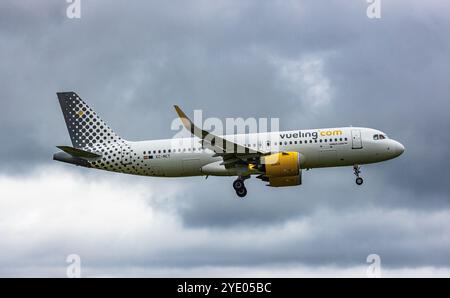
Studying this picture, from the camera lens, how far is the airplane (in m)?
64.5

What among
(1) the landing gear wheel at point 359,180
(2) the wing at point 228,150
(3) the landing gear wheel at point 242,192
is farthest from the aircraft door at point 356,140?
(3) the landing gear wheel at point 242,192

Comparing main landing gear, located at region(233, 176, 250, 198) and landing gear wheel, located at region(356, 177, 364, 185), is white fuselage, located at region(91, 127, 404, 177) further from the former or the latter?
landing gear wheel, located at region(356, 177, 364, 185)

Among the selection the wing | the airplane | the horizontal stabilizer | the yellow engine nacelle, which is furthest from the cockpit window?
the horizontal stabilizer

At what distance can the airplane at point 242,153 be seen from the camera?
64.5 meters

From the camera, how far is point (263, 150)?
6606 cm

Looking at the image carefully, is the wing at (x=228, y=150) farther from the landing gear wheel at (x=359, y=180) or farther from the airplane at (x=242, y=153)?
the landing gear wheel at (x=359, y=180)

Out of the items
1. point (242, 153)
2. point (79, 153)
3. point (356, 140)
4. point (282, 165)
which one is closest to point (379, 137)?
point (356, 140)

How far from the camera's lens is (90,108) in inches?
2936

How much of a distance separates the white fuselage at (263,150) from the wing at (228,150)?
705 mm
